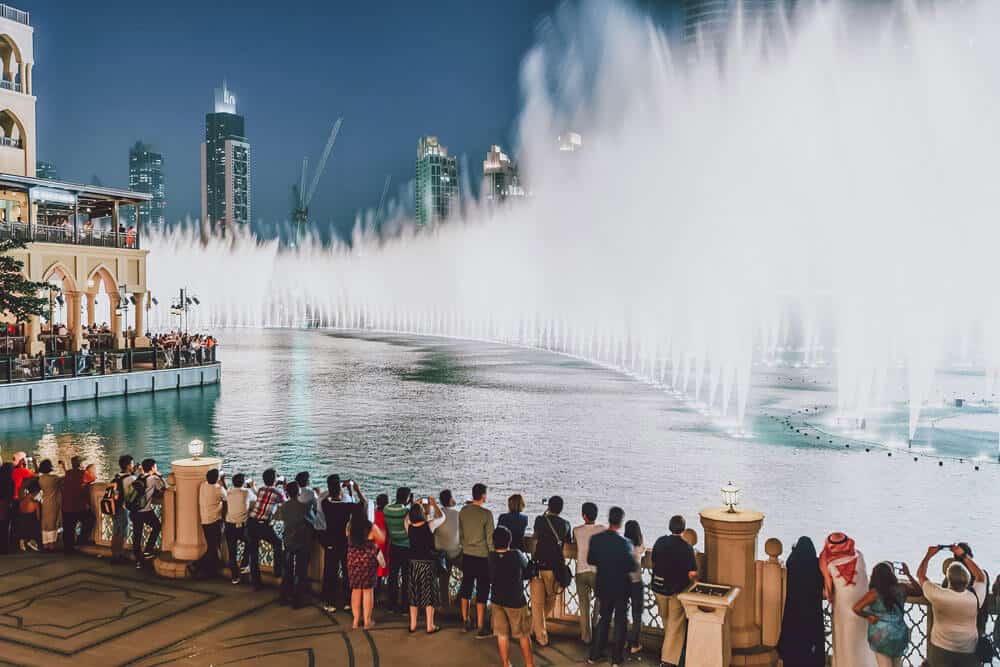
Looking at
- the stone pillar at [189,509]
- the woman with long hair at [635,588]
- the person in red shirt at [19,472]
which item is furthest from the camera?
the person in red shirt at [19,472]

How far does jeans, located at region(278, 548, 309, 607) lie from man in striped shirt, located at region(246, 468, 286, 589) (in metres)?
0.40

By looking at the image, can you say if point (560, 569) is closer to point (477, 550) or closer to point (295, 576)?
point (477, 550)

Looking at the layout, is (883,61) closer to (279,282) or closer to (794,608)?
(794,608)

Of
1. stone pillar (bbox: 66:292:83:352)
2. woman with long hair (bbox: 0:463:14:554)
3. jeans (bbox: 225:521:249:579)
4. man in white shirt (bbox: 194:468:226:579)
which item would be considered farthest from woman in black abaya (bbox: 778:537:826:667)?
stone pillar (bbox: 66:292:83:352)

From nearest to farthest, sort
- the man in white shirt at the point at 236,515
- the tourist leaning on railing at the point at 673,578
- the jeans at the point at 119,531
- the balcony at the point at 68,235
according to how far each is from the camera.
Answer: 1. the tourist leaning on railing at the point at 673,578
2. the man in white shirt at the point at 236,515
3. the jeans at the point at 119,531
4. the balcony at the point at 68,235

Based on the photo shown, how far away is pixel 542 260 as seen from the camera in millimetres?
84562

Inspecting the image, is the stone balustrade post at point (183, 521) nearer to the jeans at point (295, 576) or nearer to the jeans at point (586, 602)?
the jeans at point (295, 576)

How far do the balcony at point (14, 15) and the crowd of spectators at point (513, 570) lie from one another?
46864mm

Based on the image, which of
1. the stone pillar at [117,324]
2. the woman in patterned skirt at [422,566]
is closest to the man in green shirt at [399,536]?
the woman in patterned skirt at [422,566]

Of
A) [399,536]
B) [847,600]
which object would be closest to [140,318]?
[399,536]

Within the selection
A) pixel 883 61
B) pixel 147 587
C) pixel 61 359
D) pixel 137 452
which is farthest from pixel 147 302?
pixel 147 587

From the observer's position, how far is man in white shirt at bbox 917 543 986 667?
6.81 meters

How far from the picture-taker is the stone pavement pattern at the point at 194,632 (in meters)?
8.20

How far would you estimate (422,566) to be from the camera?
8805 mm
